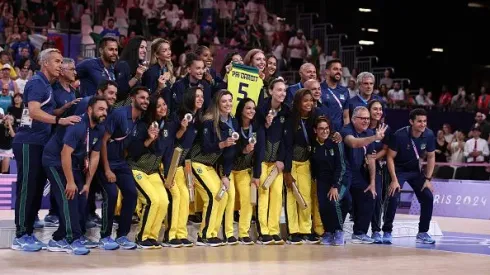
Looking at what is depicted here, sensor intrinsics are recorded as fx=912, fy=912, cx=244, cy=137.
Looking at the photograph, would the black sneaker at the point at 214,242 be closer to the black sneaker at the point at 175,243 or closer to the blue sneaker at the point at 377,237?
the black sneaker at the point at 175,243

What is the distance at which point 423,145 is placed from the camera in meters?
13.5

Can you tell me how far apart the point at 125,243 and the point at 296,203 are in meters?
2.66

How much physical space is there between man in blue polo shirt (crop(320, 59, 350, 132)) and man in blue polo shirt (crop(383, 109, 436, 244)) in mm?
A: 799

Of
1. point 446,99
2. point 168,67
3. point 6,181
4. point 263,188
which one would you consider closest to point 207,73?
point 168,67

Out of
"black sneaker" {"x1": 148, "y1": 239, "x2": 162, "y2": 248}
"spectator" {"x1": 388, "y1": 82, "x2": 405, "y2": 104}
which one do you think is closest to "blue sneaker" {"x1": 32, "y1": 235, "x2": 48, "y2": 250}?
"black sneaker" {"x1": 148, "y1": 239, "x2": 162, "y2": 248}

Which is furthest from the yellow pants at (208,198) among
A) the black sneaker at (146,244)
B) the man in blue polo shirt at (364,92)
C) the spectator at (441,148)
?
the spectator at (441,148)

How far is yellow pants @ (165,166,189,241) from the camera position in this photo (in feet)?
38.7

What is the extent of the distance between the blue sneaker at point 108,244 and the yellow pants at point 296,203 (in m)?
2.67

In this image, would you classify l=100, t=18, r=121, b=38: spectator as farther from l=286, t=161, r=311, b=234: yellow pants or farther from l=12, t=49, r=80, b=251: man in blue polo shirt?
l=12, t=49, r=80, b=251: man in blue polo shirt

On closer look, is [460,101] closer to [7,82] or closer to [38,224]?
[7,82]

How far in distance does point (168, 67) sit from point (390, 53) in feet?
77.7

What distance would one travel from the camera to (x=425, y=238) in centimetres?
1341

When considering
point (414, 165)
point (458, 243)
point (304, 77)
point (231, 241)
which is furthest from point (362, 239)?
point (304, 77)

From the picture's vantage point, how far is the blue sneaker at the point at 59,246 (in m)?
10.8
